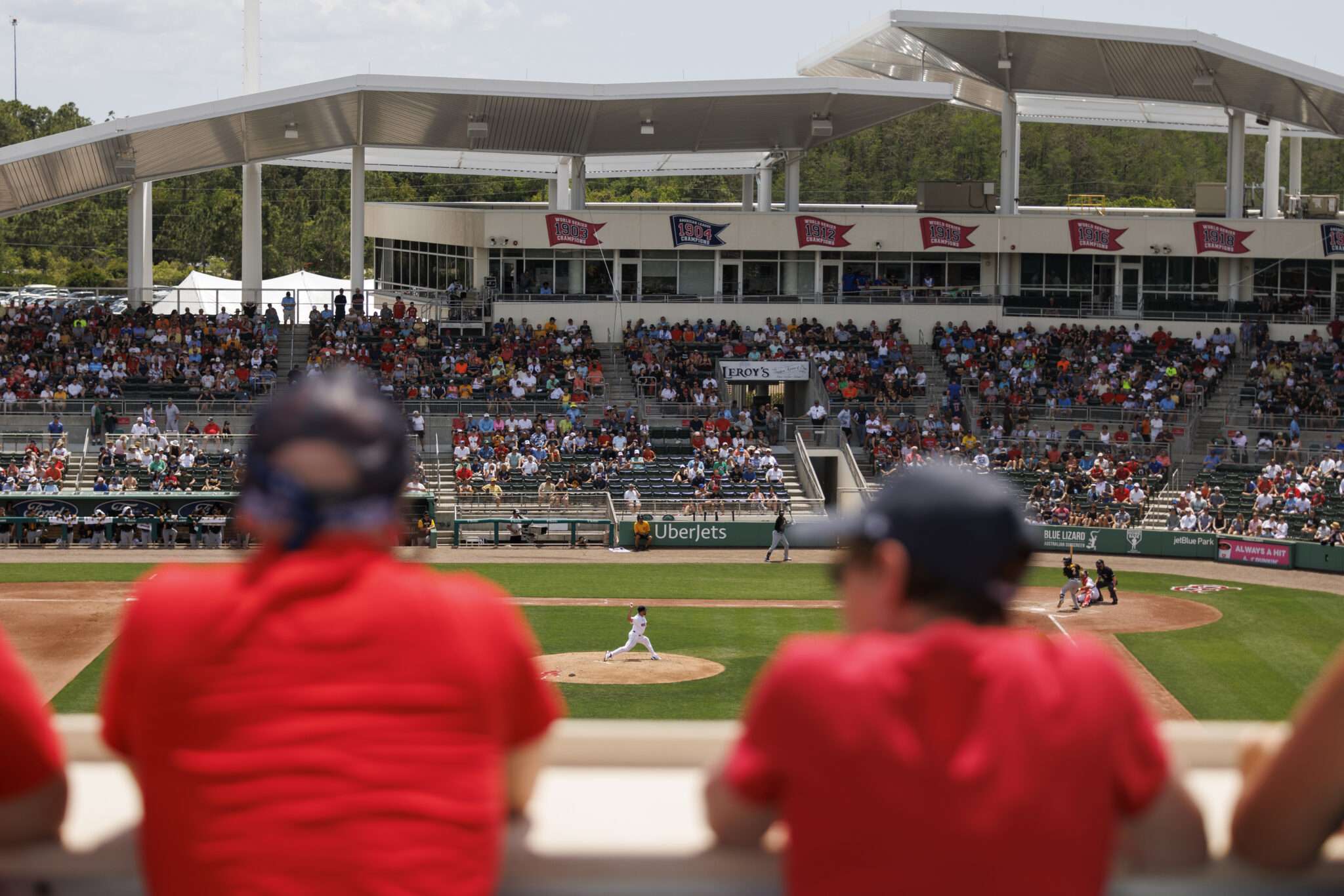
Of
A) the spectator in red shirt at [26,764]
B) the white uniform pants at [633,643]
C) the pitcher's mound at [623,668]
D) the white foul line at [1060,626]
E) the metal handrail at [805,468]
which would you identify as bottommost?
the pitcher's mound at [623,668]

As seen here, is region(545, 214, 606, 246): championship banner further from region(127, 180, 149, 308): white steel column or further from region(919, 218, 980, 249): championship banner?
region(127, 180, 149, 308): white steel column

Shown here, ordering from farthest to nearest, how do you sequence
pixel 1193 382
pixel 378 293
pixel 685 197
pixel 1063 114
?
pixel 685 197, pixel 1063 114, pixel 378 293, pixel 1193 382

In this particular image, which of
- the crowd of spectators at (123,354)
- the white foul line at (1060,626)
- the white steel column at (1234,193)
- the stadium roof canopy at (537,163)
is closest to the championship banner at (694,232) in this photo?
the stadium roof canopy at (537,163)

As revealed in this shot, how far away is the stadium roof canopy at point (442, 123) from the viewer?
150 ft

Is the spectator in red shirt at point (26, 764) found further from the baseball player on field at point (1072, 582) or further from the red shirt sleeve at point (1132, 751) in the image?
the baseball player on field at point (1072, 582)

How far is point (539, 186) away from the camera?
357 feet

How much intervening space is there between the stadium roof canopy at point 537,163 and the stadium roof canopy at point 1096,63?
21.0 ft

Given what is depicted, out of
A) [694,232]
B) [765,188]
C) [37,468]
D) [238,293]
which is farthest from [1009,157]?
[37,468]

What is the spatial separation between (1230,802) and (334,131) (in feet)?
165

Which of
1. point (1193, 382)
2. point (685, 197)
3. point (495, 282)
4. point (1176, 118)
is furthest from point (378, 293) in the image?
point (685, 197)

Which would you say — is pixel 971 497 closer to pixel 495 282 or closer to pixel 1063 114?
pixel 495 282

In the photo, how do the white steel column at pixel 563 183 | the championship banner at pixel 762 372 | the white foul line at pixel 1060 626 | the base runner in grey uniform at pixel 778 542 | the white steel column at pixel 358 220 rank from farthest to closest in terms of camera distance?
the white steel column at pixel 563 183 < the white steel column at pixel 358 220 < the championship banner at pixel 762 372 < the base runner in grey uniform at pixel 778 542 < the white foul line at pixel 1060 626

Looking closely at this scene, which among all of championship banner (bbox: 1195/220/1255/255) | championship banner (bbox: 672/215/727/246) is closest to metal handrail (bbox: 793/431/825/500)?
championship banner (bbox: 672/215/727/246)

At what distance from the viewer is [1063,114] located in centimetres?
6347
